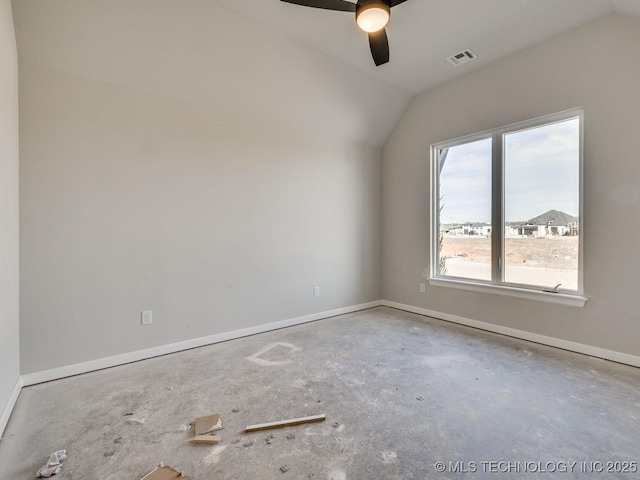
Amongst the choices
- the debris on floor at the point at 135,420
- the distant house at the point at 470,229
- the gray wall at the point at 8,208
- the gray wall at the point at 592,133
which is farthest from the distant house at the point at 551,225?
the gray wall at the point at 8,208

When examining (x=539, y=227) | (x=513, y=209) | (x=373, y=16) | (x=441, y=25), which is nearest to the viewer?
(x=373, y=16)

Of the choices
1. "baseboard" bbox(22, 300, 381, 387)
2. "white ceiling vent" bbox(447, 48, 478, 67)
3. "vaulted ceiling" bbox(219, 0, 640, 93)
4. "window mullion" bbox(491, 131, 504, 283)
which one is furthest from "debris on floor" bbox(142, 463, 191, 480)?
"white ceiling vent" bbox(447, 48, 478, 67)

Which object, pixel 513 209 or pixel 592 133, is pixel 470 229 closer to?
pixel 513 209

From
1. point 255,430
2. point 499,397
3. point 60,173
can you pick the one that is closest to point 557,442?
point 499,397

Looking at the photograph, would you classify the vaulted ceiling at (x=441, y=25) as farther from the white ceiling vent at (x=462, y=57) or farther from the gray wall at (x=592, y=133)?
the gray wall at (x=592, y=133)

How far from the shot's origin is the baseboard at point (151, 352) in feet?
7.92

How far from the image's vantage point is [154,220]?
9.46 feet

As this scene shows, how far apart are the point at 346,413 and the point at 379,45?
8.72 ft

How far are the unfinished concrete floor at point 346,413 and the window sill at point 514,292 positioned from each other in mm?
495

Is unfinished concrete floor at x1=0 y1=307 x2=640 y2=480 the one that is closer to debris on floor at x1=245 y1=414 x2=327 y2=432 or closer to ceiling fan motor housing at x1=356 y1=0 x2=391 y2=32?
debris on floor at x1=245 y1=414 x2=327 y2=432

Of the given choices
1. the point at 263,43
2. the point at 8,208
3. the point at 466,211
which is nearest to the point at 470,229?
the point at 466,211

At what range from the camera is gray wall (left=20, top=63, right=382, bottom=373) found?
2418 mm

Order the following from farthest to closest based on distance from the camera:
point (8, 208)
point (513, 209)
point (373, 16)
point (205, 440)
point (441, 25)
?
point (513, 209) < point (441, 25) < point (8, 208) < point (373, 16) < point (205, 440)

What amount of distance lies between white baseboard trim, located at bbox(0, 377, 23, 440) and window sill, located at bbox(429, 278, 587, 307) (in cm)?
419
